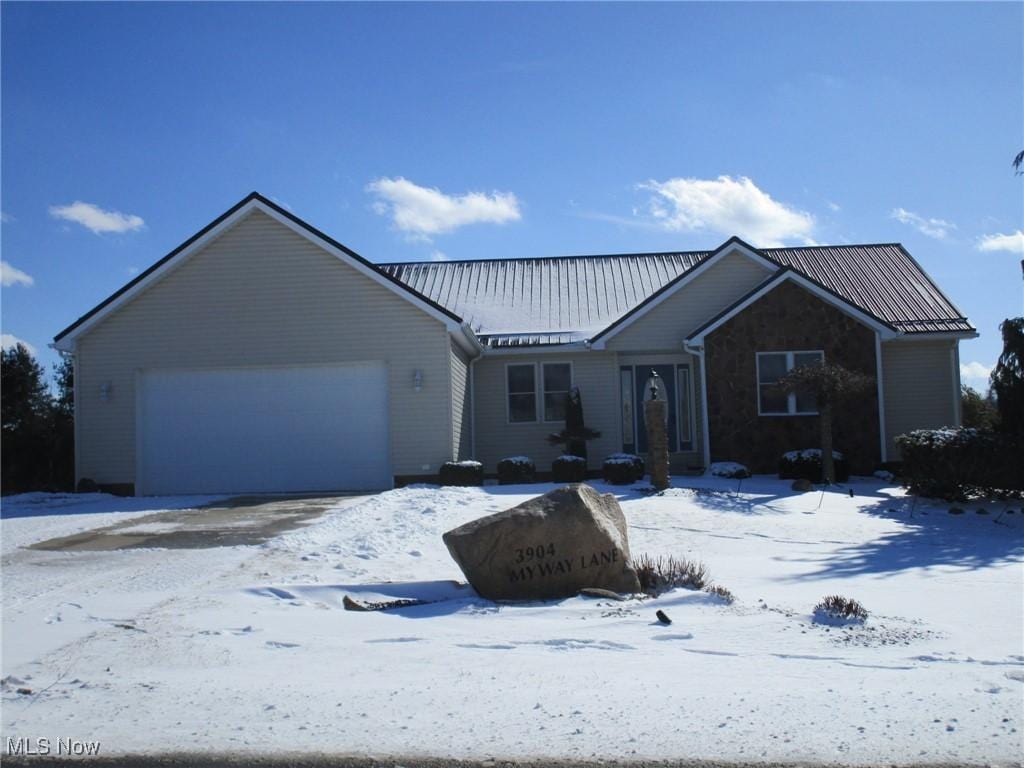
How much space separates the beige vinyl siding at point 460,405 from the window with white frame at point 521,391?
1.15 m

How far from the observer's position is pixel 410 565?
10.1 m

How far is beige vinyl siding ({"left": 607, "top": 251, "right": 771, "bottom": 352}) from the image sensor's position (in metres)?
21.9

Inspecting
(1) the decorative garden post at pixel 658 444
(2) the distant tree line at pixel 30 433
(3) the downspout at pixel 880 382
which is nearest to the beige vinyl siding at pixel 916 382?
(3) the downspout at pixel 880 382

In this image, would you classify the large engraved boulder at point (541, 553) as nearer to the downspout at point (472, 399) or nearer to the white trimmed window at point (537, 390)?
the downspout at point (472, 399)

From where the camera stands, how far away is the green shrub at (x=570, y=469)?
19.0 m

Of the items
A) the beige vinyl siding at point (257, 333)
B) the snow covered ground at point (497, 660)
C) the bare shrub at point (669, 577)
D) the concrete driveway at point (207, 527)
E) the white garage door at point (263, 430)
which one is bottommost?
the snow covered ground at point (497, 660)

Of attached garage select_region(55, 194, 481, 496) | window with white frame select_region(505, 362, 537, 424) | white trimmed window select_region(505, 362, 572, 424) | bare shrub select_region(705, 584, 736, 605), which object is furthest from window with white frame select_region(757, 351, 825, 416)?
bare shrub select_region(705, 584, 736, 605)

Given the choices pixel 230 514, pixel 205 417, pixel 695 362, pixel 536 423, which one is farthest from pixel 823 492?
pixel 205 417

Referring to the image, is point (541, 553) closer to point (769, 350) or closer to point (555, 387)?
point (769, 350)

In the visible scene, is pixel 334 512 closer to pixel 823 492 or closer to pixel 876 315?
pixel 823 492

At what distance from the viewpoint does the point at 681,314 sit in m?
21.9

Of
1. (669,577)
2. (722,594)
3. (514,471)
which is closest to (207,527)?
(669,577)

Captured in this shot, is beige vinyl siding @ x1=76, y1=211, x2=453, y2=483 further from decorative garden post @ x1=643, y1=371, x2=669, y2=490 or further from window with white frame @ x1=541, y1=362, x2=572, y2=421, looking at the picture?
decorative garden post @ x1=643, y1=371, x2=669, y2=490

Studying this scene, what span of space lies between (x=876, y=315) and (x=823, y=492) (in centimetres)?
635
